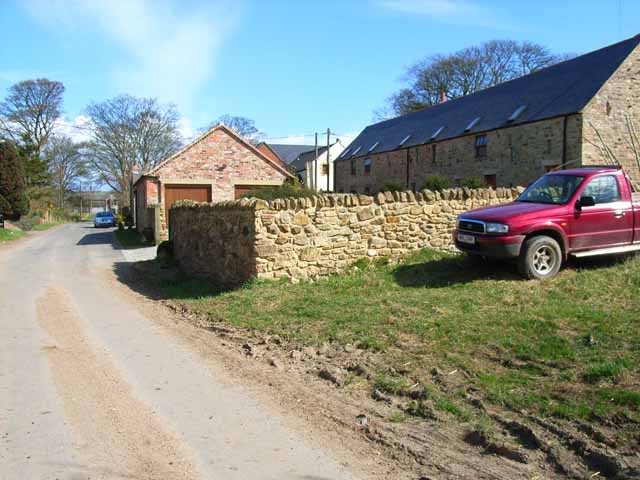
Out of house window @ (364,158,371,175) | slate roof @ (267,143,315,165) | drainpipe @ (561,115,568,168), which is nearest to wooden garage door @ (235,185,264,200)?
drainpipe @ (561,115,568,168)

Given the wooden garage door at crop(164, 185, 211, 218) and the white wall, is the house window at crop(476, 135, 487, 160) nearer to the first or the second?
the wooden garage door at crop(164, 185, 211, 218)

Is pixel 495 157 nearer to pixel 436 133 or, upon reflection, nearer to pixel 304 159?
pixel 436 133

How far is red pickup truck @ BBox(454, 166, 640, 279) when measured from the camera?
860 centimetres

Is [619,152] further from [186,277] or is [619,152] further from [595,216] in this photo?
[186,277]

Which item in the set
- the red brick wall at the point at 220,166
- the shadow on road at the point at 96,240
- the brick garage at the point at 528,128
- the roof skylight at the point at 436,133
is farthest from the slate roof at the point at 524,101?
the shadow on road at the point at 96,240

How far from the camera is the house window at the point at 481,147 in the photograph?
28.7 meters

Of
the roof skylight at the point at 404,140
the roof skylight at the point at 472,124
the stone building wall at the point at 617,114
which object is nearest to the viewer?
the stone building wall at the point at 617,114

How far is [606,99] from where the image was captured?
2238 centimetres

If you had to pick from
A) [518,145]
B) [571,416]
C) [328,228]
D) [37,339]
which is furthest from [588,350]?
[518,145]

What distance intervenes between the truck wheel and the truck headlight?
0.41 metres

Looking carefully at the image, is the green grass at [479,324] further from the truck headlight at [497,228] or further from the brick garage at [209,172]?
the brick garage at [209,172]

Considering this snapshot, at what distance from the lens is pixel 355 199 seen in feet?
35.0

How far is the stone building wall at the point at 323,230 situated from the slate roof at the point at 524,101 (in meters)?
14.3

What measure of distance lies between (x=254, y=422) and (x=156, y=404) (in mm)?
1076
